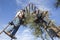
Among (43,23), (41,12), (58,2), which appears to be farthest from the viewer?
(43,23)

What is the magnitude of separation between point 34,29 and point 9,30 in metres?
6.24

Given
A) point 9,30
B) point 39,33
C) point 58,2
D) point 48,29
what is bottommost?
point 39,33

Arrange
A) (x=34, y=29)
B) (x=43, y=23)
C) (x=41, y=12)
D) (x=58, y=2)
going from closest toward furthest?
(x=58, y=2)
(x=41, y=12)
(x=43, y=23)
(x=34, y=29)

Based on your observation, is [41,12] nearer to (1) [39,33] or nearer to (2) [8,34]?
(2) [8,34]

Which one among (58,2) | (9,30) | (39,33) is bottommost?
(39,33)

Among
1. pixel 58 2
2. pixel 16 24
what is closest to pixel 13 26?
pixel 16 24

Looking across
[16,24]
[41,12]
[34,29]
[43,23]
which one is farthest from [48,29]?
[34,29]

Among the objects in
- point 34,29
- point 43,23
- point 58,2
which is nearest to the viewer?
point 58,2

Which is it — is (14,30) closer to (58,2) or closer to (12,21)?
(12,21)

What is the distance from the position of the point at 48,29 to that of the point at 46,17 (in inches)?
44.7

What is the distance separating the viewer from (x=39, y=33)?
62.3 ft

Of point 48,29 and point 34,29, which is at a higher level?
point 48,29

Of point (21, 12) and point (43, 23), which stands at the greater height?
point (21, 12)

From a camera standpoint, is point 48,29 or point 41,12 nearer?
point 41,12
